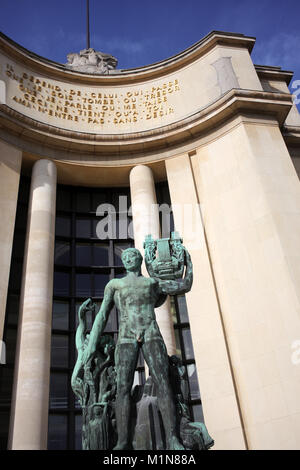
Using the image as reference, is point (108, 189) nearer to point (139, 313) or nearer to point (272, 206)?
point (272, 206)

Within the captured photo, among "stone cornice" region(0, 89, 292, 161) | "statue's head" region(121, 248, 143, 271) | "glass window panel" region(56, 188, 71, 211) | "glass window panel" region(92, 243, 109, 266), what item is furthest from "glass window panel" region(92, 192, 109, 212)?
"statue's head" region(121, 248, 143, 271)

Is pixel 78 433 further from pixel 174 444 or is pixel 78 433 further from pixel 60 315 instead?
pixel 174 444

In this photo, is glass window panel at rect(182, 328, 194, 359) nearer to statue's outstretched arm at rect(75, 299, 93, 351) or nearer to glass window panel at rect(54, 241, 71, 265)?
glass window panel at rect(54, 241, 71, 265)

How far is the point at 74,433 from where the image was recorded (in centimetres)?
1341

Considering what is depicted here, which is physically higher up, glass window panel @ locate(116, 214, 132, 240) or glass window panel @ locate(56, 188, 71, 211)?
glass window panel @ locate(56, 188, 71, 211)

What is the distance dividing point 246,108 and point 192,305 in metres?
9.03

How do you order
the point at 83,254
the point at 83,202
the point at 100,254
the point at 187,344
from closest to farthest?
the point at 187,344 → the point at 83,254 → the point at 100,254 → the point at 83,202

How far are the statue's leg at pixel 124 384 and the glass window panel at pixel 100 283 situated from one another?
1038cm

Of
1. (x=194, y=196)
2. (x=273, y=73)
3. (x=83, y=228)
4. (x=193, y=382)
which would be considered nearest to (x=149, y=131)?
(x=194, y=196)

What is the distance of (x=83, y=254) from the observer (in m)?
17.6

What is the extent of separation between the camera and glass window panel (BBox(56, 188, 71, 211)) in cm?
1881

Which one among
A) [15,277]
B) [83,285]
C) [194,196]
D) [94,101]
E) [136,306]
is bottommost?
[136,306]

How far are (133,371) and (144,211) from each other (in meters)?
11.0

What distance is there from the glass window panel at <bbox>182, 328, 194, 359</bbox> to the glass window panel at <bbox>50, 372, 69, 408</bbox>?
14.7 feet
